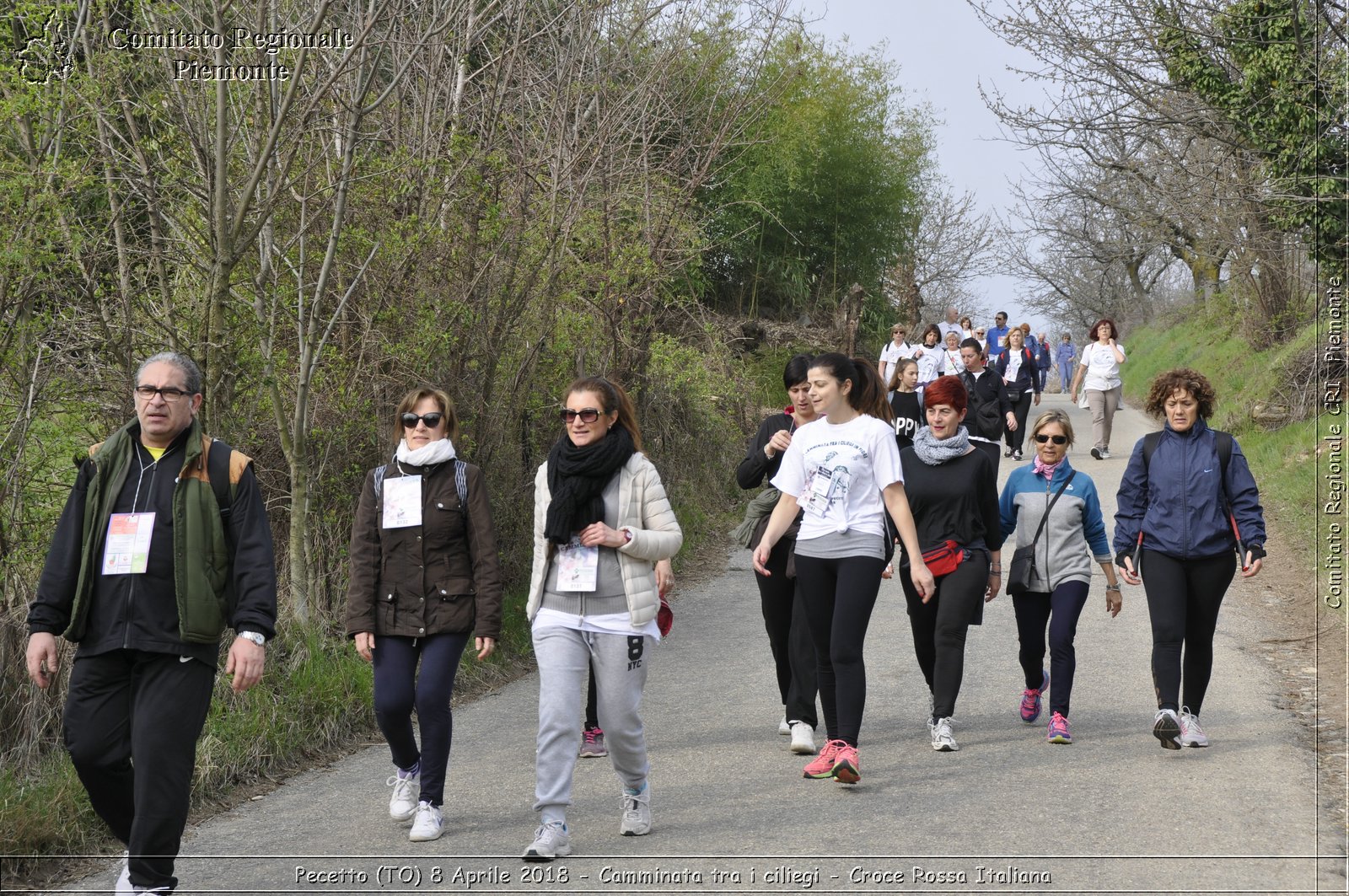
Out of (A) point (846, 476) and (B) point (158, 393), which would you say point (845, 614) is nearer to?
(A) point (846, 476)

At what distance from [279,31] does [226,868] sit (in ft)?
15.1

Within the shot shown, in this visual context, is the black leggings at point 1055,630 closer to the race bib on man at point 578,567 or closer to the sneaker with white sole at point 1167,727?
the sneaker with white sole at point 1167,727

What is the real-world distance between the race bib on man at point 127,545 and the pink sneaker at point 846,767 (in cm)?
297

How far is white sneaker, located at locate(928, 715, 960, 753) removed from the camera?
647cm

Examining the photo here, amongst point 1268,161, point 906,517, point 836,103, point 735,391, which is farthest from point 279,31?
point 836,103

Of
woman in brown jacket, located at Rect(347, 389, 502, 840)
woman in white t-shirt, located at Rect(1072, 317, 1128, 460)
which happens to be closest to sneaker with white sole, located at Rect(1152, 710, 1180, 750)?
woman in brown jacket, located at Rect(347, 389, 502, 840)

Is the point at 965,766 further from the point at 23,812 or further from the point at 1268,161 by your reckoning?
the point at 1268,161

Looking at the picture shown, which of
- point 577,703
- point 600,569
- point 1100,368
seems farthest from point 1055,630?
point 1100,368

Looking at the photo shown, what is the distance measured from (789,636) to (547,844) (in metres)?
2.18

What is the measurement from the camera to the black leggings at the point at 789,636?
6.56m

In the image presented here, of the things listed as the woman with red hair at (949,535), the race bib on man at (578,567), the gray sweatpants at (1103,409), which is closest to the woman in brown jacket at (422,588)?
the race bib on man at (578,567)

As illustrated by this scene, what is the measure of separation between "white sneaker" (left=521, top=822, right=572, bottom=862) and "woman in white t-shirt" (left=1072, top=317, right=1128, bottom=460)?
13603mm

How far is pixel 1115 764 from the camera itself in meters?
6.19

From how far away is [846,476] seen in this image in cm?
596
